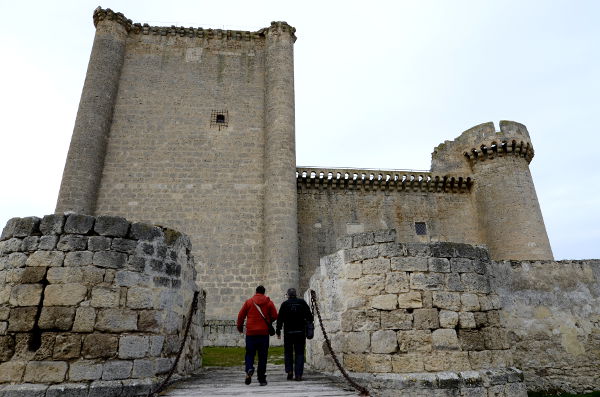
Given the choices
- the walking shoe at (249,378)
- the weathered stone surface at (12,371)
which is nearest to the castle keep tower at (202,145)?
A: the walking shoe at (249,378)

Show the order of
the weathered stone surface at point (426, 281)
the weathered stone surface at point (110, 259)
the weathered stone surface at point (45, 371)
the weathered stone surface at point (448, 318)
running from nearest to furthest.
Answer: the weathered stone surface at point (45, 371) < the weathered stone surface at point (110, 259) < the weathered stone surface at point (448, 318) < the weathered stone surface at point (426, 281)

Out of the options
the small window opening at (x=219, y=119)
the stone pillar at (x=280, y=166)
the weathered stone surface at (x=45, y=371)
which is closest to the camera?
the weathered stone surface at (x=45, y=371)

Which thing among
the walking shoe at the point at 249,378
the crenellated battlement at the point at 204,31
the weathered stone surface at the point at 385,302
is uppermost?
the crenellated battlement at the point at 204,31

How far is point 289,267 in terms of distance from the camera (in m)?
14.1

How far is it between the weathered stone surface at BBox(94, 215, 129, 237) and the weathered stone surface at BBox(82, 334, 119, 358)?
1197 mm

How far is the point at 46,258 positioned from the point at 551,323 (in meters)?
8.43

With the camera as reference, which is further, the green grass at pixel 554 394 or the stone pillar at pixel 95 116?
the stone pillar at pixel 95 116

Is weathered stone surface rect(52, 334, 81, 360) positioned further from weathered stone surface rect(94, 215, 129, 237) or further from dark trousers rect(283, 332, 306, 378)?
dark trousers rect(283, 332, 306, 378)

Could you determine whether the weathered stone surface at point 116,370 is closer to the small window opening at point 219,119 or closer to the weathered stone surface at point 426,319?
the weathered stone surface at point 426,319

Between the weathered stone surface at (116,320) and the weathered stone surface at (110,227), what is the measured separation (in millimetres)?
924

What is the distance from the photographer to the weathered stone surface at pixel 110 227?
4633mm

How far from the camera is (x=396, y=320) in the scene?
486 cm

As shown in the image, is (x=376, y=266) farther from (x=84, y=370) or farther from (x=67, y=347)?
(x=67, y=347)

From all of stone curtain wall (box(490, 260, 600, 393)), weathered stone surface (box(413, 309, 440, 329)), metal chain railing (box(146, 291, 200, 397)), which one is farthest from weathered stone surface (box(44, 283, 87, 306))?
stone curtain wall (box(490, 260, 600, 393))
